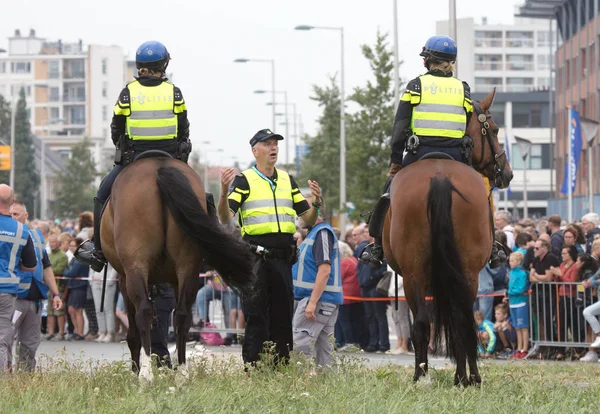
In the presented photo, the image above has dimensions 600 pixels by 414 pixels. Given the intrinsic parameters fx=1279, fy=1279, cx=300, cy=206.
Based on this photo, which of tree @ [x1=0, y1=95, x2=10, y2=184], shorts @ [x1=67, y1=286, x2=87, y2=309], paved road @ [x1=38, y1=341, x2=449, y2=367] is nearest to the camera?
paved road @ [x1=38, y1=341, x2=449, y2=367]

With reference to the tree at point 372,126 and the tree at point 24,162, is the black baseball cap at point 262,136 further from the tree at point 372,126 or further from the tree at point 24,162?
the tree at point 24,162

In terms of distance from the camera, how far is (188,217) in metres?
10.2

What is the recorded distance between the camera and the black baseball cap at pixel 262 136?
1152 cm

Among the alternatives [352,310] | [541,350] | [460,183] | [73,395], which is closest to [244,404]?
[73,395]

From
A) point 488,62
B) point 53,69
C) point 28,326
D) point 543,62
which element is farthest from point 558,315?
point 53,69

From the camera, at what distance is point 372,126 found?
44.5 metres

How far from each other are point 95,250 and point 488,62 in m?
157

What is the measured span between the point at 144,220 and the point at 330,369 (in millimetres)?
1932

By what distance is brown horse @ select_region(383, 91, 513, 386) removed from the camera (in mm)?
10070

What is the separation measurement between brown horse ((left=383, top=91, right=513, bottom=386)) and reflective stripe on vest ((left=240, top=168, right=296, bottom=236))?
1311 mm

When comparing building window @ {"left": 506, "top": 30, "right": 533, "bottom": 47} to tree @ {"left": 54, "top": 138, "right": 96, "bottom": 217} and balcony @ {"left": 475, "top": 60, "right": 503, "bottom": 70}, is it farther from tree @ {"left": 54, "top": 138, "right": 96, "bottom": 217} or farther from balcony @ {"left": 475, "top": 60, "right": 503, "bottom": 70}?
tree @ {"left": 54, "top": 138, "right": 96, "bottom": 217}

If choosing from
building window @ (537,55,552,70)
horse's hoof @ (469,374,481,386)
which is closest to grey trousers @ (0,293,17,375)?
horse's hoof @ (469,374,481,386)

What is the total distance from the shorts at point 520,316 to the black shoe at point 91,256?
8895 mm

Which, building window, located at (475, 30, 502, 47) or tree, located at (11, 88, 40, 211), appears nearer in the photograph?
tree, located at (11, 88, 40, 211)
